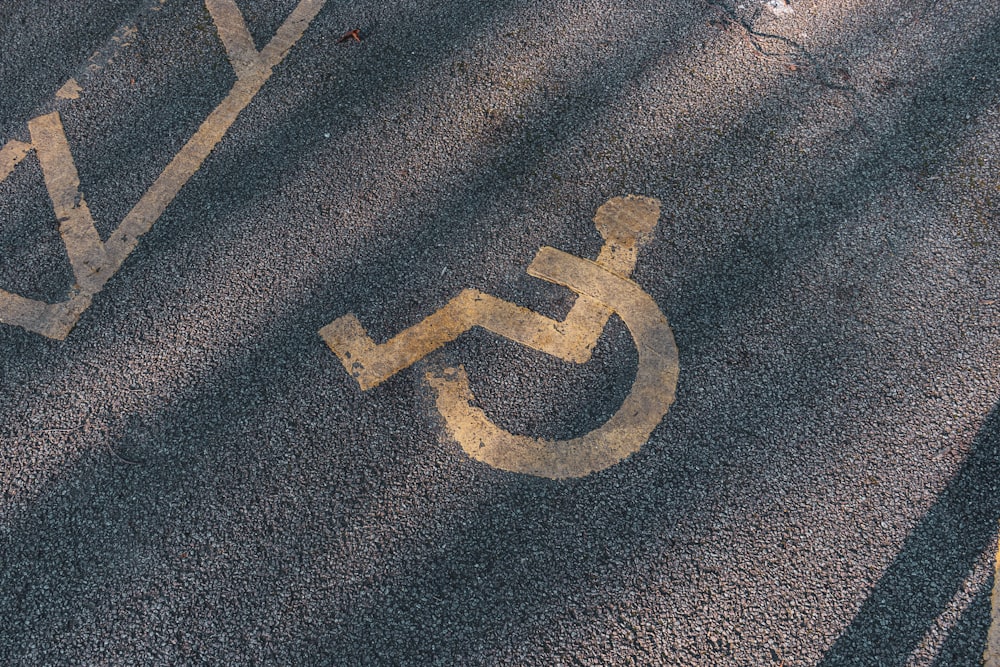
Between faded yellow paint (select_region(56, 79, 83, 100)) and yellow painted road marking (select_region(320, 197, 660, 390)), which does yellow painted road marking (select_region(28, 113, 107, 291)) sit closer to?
faded yellow paint (select_region(56, 79, 83, 100))

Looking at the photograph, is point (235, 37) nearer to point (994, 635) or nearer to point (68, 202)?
point (68, 202)

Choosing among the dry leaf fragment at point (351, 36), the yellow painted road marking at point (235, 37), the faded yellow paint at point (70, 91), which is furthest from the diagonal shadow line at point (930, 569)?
the faded yellow paint at point (70, 91)

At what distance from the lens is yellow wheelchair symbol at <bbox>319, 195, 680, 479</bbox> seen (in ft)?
8.13

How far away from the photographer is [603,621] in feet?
7.22

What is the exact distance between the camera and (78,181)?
10.1ft

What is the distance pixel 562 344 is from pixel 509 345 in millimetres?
214

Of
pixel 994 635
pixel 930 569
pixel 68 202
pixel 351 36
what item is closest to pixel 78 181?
pixel 68 202

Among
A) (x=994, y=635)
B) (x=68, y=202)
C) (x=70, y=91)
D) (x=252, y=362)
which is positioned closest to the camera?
(x=994, y=635)

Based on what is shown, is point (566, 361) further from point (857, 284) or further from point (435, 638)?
point (857, 284)

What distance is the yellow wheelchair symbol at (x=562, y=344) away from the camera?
8.13 ft

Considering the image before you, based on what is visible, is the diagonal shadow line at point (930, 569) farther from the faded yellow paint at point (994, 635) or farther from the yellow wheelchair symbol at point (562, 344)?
the yellow wheelchair symbol at point (562, 344)

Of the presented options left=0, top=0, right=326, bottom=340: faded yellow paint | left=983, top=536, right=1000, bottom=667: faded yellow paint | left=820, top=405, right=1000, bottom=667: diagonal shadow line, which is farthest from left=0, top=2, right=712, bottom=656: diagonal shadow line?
left=983, top=536, right=1000, bottom=667: faded yellow paint

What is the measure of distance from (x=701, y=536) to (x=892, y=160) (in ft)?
6.68

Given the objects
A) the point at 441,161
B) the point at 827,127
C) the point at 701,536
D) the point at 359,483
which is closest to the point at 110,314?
the point at 359,483
